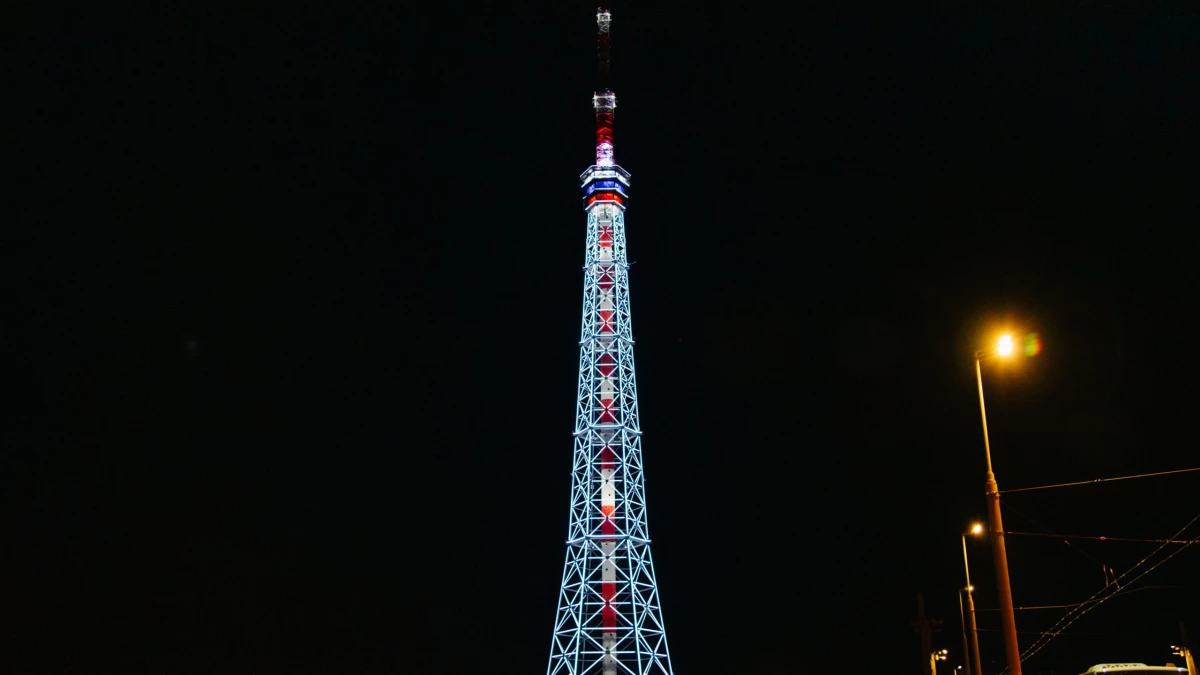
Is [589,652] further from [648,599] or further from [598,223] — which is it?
[598,223]

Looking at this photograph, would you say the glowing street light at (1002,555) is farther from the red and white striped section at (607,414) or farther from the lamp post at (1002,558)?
the red and white striped section at (607,414)

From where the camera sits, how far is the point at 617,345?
56.5 meters

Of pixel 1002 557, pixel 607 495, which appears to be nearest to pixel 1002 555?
pixel 1002 557

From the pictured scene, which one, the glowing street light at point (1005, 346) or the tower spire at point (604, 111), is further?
the tower spire at point (604, 111)

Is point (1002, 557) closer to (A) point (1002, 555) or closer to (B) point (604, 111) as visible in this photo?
(A) point (1002, 555)

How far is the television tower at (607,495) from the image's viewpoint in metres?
50.6

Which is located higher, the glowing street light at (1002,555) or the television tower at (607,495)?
the television tower at (607,495)

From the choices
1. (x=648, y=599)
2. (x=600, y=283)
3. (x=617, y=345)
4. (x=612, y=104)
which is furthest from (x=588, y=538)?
(x=612, y=104)

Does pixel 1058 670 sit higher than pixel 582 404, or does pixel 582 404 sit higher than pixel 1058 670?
pixel 582 404

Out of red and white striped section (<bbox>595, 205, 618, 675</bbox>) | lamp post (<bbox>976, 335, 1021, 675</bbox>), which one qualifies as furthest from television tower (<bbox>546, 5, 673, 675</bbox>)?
lamp post (<bbox>976, 335, 1021, 675</bbox>)

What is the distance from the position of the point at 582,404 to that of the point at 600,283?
7.10m

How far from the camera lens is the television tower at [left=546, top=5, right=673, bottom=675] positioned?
50.6 m

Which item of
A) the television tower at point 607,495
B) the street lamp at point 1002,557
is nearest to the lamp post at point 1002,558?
the street lamp at point 1002,557

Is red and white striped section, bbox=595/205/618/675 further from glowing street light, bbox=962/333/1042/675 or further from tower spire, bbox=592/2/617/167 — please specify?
glowing street light, bbox=962/333/1042/675
